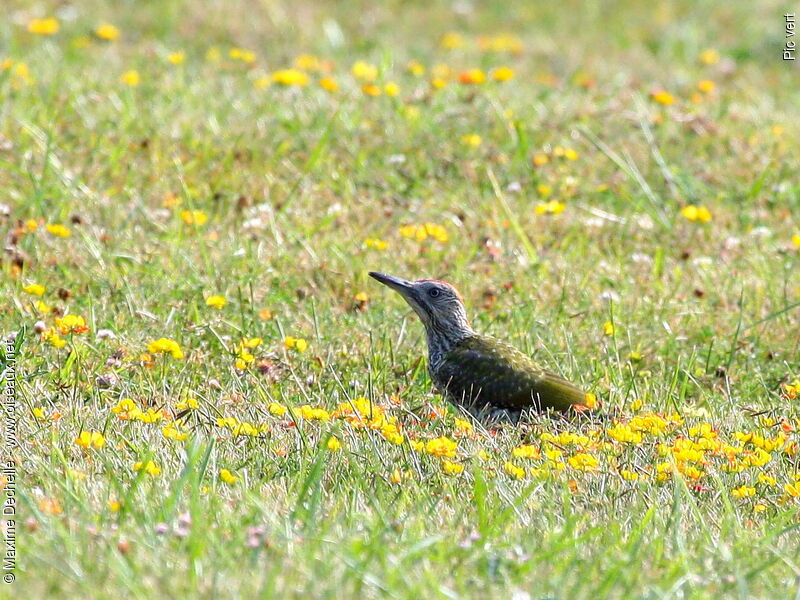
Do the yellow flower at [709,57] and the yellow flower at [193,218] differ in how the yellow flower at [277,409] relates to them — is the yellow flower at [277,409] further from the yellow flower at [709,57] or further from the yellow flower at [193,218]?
the yellow flower at [709,57]

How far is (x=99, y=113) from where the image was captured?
26.2 feet

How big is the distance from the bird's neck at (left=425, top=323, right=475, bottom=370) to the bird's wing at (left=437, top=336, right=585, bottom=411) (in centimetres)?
9

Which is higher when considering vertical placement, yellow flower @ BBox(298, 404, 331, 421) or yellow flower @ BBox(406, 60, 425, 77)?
yellow flower @ BBox(406, 60, 425, 77)

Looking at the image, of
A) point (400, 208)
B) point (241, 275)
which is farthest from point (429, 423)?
point (400, 208)

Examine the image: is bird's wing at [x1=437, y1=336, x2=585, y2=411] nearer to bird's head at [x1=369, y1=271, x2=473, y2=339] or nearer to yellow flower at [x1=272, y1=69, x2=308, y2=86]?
bird's head at [x1=369, y1=271, x2=473, y2=339]

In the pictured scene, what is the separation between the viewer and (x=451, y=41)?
10.9 meters

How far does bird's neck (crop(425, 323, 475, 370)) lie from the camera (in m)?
5.64

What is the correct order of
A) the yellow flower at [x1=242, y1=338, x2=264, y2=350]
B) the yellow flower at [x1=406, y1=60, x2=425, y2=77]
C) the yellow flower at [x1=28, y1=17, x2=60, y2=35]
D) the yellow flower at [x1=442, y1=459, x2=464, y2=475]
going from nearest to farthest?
the yellow flower at [x1=442, y1=459, x2=464, y2=475]
the yellow flower at [x1=242, y1=338, x2=264, y2=350]
the yellow flower at [x1=406, y1=60, x2=425, y2=77]
the yellow flower at [x1=28, y1=17, x2=60, y2=35]

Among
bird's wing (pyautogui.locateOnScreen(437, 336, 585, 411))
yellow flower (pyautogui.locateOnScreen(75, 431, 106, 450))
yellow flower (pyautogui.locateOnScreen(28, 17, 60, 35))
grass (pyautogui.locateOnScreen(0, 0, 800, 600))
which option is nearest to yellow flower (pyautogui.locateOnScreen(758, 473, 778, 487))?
grass (pyautogui.locateOnScreen(0, 0, 800, 600))

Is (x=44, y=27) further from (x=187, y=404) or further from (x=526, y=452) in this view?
(x=526, y=452)

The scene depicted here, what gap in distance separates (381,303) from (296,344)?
91 centimetres

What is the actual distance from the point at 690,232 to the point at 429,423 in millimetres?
2914

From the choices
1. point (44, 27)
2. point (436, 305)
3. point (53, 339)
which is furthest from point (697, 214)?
point (44, 27)

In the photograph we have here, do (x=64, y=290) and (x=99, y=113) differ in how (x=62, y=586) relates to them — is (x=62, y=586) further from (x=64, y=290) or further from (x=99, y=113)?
(x=99, y=113)
